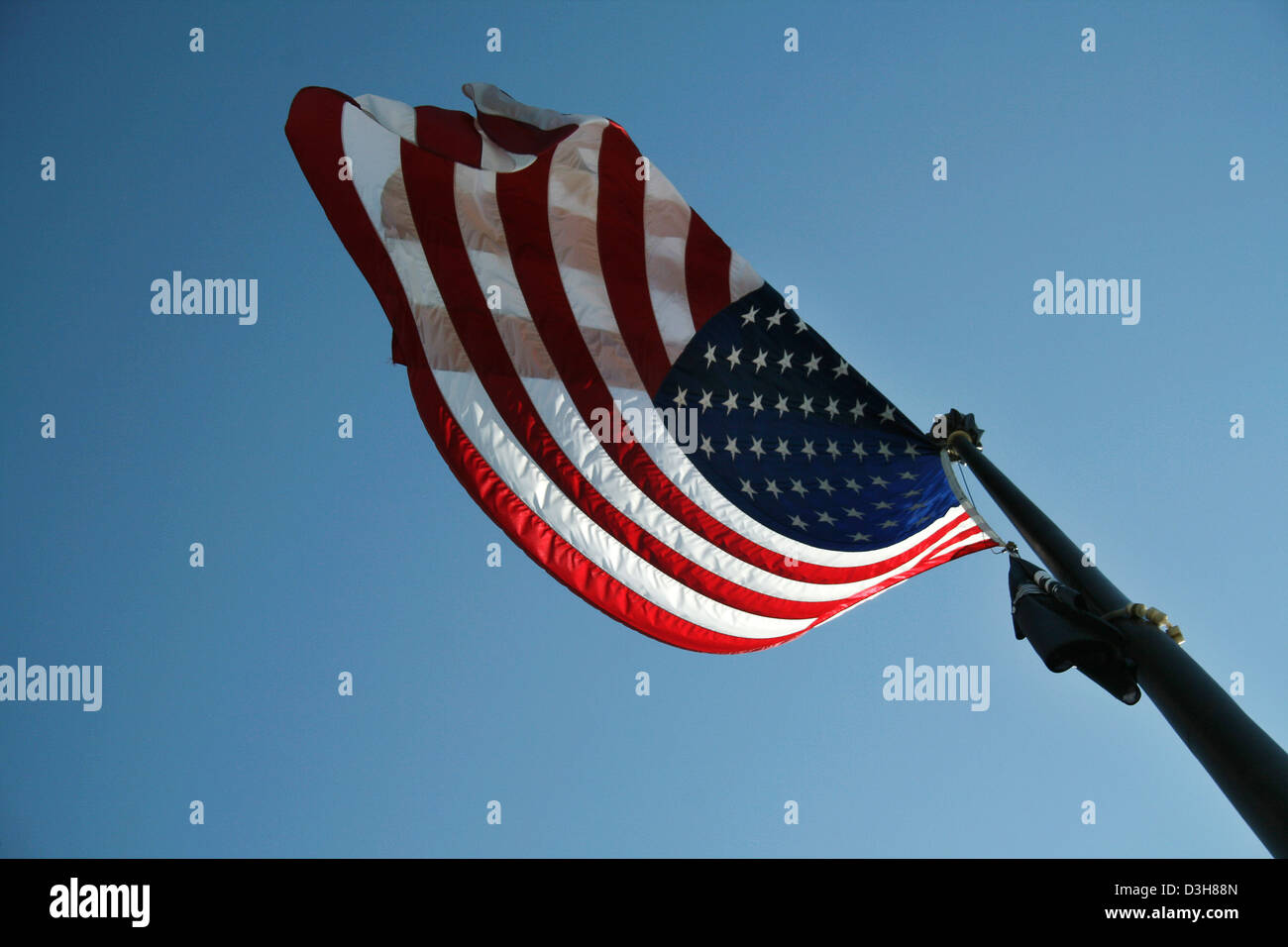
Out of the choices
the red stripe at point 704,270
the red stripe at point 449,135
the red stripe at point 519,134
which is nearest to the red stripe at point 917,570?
the red stripe at point 704,270

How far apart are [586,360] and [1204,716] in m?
7.01

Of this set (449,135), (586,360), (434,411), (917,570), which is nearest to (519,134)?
(449,135)

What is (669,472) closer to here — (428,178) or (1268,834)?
(428,178)

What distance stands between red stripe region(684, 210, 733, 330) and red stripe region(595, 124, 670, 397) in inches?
18.4

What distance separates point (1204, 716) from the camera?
3463mm

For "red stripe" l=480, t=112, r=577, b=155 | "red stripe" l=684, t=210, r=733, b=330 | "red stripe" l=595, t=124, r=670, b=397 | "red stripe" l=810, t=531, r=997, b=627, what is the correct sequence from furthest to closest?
"red stripe" l=480, t=112, r=577, b=155
"red stripe" l=595, t=124, r=670, b=397
"red stripe" l=684, t=210, r=733, b=330
"red stripe" l=810, t=531, r=997, b=627

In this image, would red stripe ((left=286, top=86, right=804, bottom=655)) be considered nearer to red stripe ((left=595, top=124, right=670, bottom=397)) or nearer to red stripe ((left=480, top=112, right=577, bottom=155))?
red stripe ((left=480, top=112, right=577, bottom=155))

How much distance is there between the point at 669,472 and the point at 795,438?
1547 mm

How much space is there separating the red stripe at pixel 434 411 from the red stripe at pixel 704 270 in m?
2.62

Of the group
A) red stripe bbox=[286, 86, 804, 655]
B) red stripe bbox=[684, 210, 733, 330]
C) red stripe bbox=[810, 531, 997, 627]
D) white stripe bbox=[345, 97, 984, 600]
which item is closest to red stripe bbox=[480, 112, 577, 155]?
white stripe bbox=[345, 97, 984, 600]

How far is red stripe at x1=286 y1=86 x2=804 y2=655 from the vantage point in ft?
31.0

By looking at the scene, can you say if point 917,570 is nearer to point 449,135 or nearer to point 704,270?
point 704,270

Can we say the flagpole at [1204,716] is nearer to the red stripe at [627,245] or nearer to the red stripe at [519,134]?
the red stripe at [627,245]
